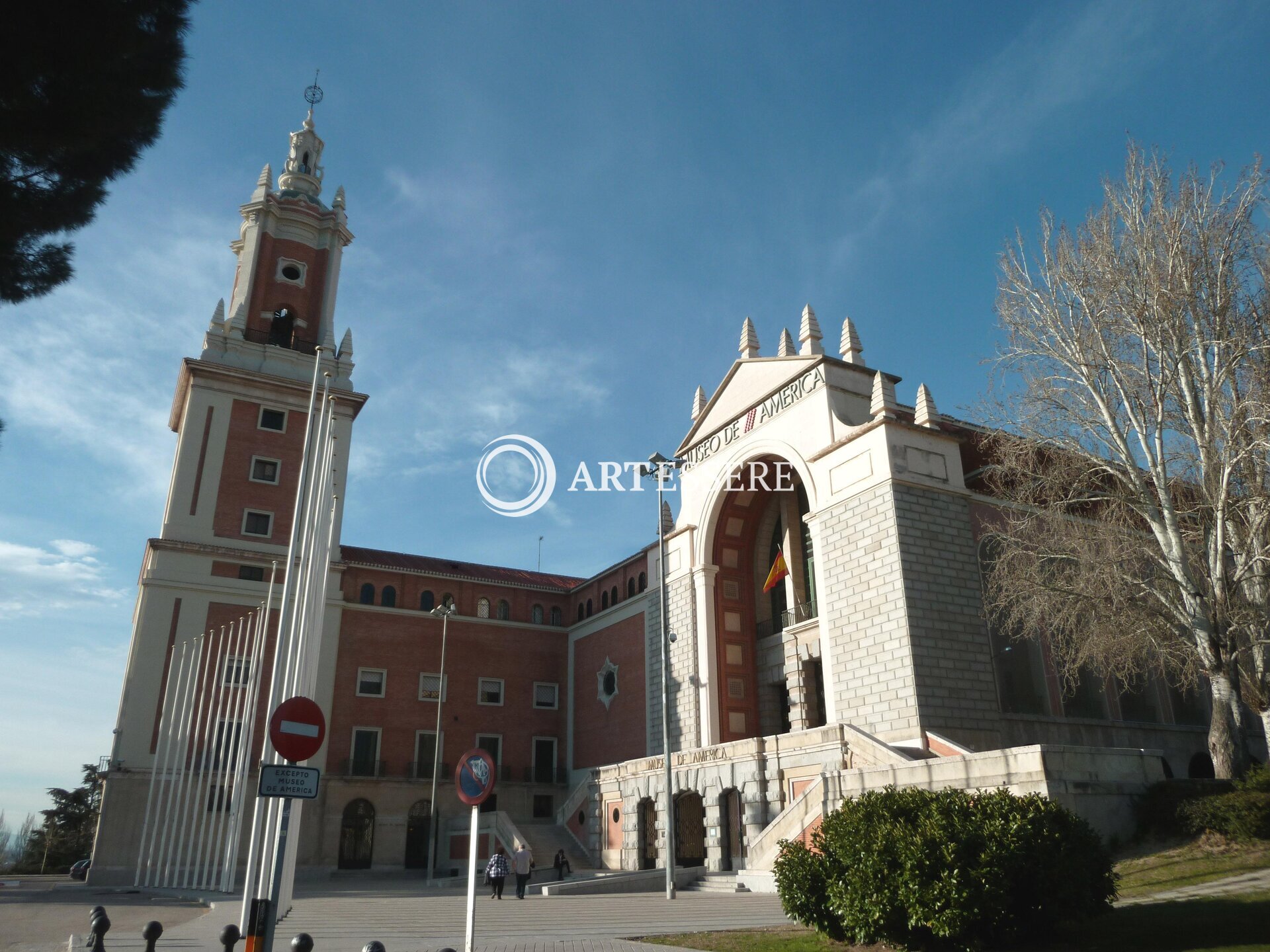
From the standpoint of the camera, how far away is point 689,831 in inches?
1078

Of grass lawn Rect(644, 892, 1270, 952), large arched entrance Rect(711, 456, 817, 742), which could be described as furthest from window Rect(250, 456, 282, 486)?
grass lawn Rect(644, 892, 1270, 952)

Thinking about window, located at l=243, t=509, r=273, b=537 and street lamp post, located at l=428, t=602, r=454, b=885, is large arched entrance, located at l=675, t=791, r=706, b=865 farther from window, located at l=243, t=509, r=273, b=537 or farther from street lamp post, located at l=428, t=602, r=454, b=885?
window, located at l=243, t=509, r=273, b=537

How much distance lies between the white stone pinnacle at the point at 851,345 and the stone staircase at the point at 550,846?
18.4 metres

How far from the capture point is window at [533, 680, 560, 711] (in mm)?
40844

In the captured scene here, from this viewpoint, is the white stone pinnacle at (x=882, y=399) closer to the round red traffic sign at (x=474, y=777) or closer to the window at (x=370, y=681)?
the round red traffic sign at (x=474, y=777)

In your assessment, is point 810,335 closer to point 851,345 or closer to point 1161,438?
point 851,345

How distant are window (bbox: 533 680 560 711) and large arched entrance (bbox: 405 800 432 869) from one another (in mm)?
6459

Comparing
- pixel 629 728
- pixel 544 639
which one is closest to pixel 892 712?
pixel 629 728

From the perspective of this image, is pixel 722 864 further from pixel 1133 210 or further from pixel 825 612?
pixel 1133 210

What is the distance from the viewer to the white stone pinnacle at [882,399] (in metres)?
24.9

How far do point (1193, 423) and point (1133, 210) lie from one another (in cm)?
450

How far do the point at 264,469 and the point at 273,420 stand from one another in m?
2.24

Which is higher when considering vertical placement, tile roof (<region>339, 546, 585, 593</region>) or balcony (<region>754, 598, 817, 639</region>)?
tile roof (<region>339, 546, 585, 593</region>)

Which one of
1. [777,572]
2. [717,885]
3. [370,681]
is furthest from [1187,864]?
[370,681]
